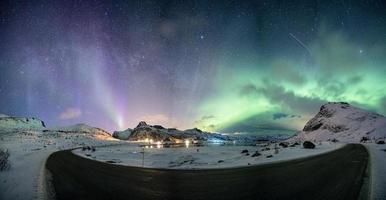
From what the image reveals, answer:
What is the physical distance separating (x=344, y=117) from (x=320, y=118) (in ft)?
40.2

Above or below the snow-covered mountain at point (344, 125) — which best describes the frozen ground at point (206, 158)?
below

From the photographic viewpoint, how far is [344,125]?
94.8m

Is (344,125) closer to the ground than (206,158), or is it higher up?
higher up

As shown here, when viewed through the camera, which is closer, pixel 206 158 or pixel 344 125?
pixel 206 158

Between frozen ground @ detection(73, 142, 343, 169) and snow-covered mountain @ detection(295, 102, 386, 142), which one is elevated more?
snow-covered mountain @ detection(295, 102, 386, 142)

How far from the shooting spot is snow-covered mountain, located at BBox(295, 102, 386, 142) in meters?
79.3

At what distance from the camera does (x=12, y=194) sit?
41.9 ft

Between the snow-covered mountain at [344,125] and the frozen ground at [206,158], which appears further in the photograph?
the snow-covered mountain at [344,125]

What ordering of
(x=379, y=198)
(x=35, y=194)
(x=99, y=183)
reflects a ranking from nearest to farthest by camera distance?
(x=379, y=198) < (x=35, y=194) < (x=99, y=183)

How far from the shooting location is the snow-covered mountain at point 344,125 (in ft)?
260

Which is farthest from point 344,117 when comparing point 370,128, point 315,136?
point 370,128

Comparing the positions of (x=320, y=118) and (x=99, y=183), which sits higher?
(x=320, y=118)

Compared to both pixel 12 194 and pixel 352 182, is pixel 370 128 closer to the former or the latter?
pixel 352 182

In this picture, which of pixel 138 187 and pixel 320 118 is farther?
pixel 320 118
